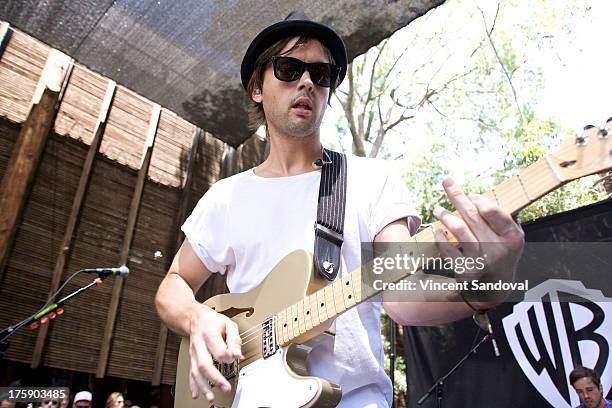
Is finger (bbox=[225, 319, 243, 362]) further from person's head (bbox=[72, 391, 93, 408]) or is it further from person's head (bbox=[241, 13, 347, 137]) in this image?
person's head (bbox=[72, 391, 93, 408])

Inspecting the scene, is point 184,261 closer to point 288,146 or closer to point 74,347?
point 288,146

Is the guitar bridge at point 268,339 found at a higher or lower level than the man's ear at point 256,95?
lower

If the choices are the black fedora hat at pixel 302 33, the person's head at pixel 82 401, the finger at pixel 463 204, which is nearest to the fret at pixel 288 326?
the finger at pixel 463 204

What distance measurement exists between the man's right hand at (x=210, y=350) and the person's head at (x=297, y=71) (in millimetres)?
978

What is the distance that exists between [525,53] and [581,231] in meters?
10.1

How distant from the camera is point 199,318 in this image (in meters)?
1.70

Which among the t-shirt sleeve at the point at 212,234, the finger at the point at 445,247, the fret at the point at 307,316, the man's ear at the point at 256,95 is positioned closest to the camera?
the finger at the point at 445,247

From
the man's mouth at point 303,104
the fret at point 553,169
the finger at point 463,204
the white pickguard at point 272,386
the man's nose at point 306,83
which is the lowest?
the white pickguard at point 272,386

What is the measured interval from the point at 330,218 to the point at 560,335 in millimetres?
4607

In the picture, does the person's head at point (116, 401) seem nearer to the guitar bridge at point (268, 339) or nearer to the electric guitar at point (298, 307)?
the electric guitar at point (298, 307)

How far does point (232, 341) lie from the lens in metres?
1.54

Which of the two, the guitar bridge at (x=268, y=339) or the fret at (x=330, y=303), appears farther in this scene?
the guitar bridge at (x=268, y=339)

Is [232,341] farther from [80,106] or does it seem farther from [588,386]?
[80,106]

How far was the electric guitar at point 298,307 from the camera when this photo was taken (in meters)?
1.16
